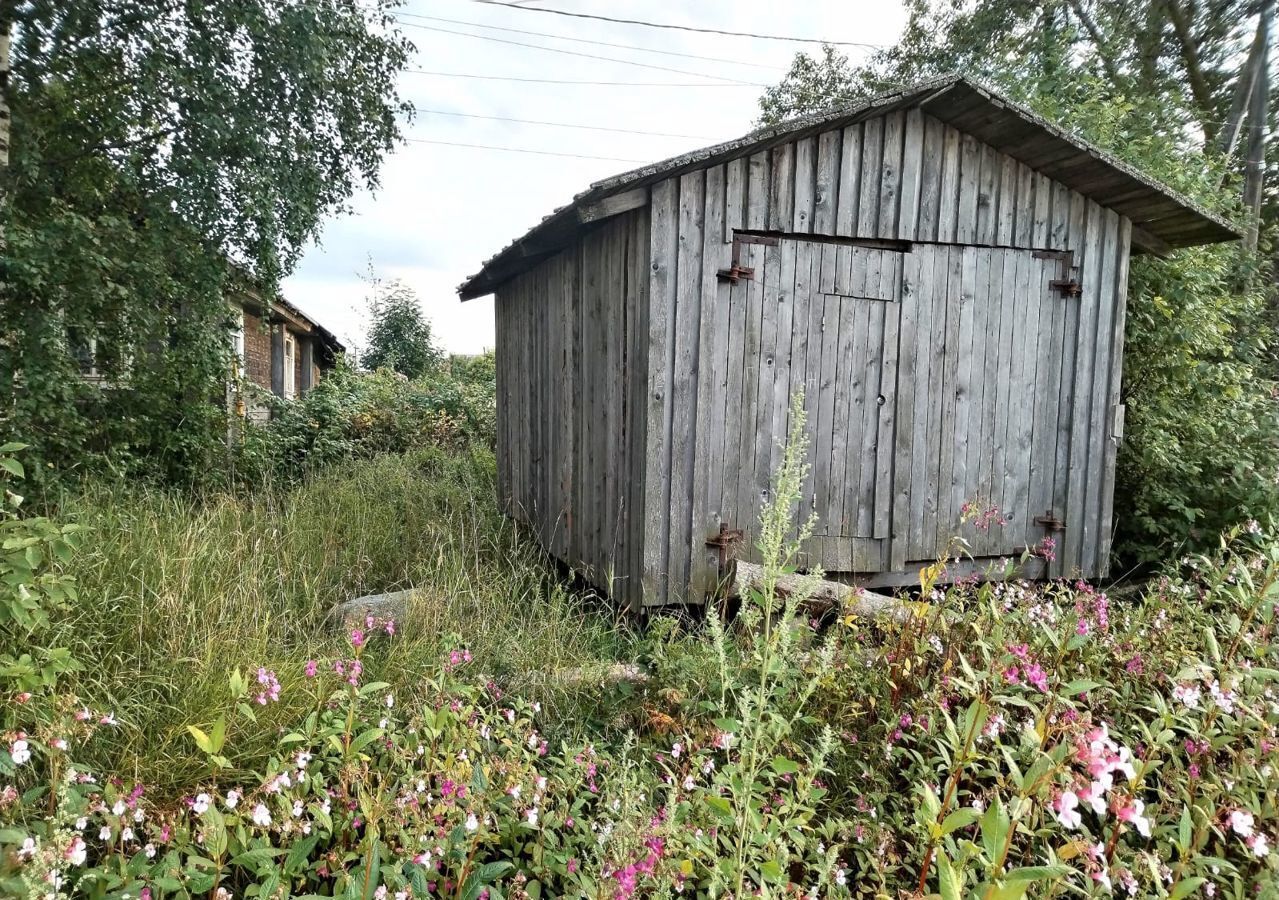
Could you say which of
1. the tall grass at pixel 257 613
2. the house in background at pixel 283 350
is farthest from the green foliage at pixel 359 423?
the tall grass at pixel 257 613

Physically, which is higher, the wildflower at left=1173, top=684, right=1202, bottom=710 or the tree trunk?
the tree trunk

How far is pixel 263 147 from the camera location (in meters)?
6.12

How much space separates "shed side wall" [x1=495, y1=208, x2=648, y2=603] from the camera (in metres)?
4.59

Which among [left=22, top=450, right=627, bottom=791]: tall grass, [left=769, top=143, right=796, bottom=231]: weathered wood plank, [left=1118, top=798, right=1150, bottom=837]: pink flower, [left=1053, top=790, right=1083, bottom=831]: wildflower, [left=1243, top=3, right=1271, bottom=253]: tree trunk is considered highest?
[left=1243, top=3, right=1271, bottom=253]: tree trunk

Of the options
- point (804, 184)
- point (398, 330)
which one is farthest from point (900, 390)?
point (398, 330)

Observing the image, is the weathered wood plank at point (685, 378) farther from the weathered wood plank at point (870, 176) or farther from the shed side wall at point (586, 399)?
the weathered wood plank at point (870, 176)

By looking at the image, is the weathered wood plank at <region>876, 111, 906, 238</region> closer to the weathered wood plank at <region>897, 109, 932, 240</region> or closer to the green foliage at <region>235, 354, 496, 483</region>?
the weathered wood plank at <region>897, 109, 932, 240</region>

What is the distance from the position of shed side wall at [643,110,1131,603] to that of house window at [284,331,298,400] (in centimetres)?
1480

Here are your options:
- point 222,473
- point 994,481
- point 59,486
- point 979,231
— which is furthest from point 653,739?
point 222,473

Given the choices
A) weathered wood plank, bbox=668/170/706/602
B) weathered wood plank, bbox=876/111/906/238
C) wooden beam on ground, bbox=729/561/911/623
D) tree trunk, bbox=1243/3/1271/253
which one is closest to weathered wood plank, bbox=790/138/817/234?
weathered wood plank, bbox=876/111/906/238

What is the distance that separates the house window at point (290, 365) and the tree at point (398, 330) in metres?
1.81

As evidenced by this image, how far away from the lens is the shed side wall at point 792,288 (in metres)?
4.42

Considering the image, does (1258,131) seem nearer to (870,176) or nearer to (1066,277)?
(1066,277)

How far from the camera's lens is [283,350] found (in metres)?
16.5
